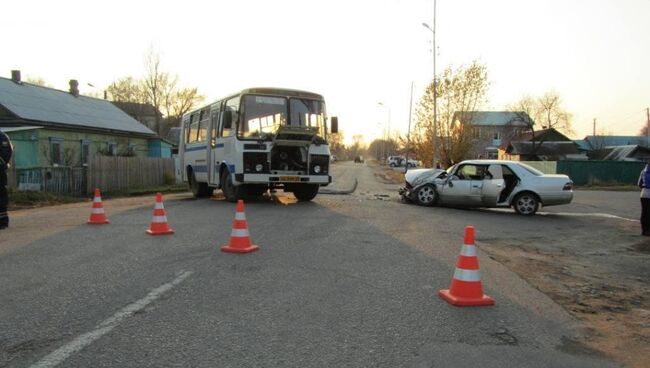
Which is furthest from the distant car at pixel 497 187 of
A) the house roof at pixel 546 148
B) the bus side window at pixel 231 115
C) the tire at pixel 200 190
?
the house roof at pixel 546 148

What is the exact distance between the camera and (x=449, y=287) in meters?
6.04

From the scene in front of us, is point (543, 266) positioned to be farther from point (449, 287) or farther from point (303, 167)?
point (303, 167)

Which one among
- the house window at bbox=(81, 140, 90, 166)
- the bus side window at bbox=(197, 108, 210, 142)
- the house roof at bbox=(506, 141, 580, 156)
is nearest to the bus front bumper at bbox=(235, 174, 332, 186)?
the bus side window at bbox=(197, 108, 210, 142)

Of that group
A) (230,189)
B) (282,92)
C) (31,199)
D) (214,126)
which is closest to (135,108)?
(31,199)

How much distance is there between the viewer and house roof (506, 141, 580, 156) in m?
60.8

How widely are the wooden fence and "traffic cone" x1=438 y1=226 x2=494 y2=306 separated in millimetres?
21740

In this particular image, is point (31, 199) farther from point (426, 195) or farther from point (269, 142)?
point (426, 195)

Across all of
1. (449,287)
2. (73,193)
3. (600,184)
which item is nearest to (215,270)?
(449,287)

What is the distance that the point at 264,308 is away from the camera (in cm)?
505

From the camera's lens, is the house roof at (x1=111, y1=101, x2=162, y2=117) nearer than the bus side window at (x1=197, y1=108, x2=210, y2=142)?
No

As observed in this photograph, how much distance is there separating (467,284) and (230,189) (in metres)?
11.1

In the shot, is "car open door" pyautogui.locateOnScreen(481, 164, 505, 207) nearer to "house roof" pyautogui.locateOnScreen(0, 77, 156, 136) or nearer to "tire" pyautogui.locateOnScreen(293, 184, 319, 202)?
"tire" pyautogui.locateOnScreen(293, 184, 319, 202)

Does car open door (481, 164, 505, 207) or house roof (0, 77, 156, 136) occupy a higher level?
house roof (0, 77, 156, 136)

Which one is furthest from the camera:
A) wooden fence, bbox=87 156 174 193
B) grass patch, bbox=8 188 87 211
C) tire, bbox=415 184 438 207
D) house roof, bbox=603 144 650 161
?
house roof, bbox=603 144 650 161
